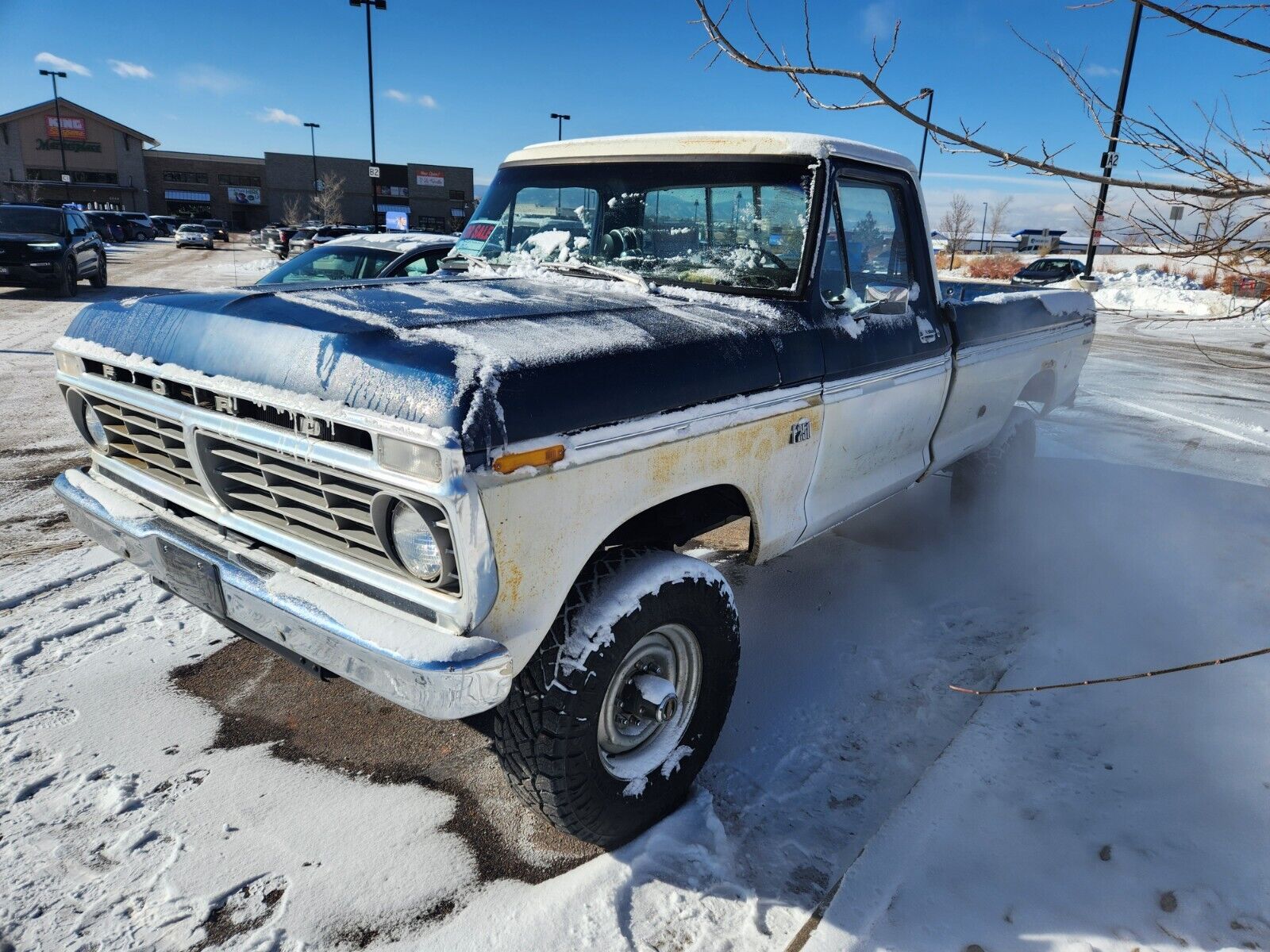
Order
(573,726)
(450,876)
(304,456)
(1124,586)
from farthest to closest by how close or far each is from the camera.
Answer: (1124,586) < (450,876) < (573,726) < (304,456)

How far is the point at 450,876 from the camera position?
2375 mm

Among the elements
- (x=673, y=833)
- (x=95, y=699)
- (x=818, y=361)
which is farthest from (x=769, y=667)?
(x=95, y=699)

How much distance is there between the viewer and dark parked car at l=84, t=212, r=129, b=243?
3647 cm

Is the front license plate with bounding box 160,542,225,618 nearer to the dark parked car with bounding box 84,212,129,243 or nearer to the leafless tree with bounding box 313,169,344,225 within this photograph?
the dark parked car with bounding box 84,212,129,243

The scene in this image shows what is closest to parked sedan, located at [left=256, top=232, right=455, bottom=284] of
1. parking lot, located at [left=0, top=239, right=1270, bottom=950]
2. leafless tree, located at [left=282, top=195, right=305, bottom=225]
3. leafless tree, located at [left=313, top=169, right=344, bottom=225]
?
parking lot, located at [left=0, top=239, right=1270, bottom=950]

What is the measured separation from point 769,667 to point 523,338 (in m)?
2.04

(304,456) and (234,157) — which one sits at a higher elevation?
(234,157)

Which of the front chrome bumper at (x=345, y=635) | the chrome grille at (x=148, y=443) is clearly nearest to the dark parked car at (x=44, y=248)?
the chrome grille at (x=148, y=443)

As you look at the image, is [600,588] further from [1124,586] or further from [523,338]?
[1124,586]

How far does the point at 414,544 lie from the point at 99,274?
715 inches

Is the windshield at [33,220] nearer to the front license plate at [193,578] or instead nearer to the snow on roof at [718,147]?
the snow on roof at [718,147]

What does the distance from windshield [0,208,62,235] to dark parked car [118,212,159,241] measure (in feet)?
105

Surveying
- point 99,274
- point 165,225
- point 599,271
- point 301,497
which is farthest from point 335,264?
point 165,225

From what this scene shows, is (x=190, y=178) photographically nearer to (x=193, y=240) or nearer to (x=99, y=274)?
(x=193, y=240)
